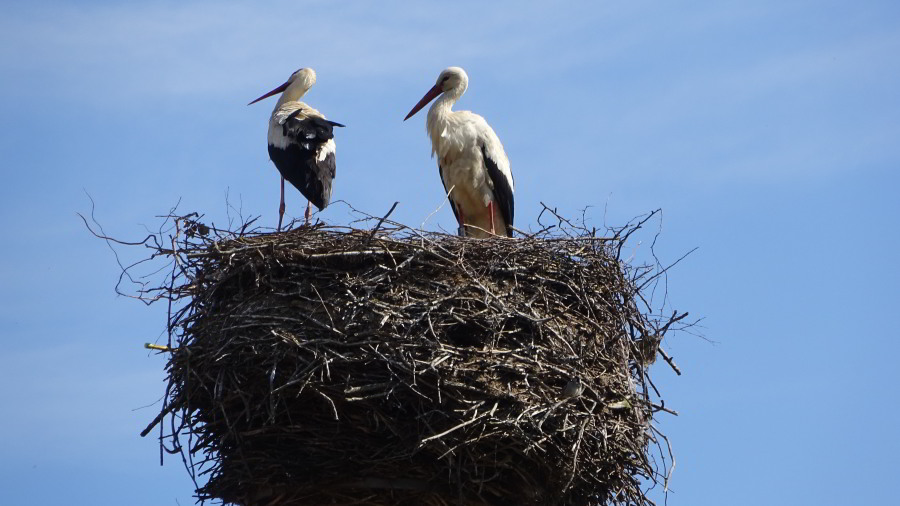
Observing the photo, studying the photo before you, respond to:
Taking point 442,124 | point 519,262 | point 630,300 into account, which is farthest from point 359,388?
point 442,124

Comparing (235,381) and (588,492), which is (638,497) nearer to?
(588,492)

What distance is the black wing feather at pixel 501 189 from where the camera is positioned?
9609mm

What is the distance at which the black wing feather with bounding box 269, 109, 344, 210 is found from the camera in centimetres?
961

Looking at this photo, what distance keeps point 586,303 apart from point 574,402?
767 mm

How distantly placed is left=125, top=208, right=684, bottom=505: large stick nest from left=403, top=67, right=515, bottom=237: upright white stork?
7.89ft

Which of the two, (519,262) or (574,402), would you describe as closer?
(574,402)

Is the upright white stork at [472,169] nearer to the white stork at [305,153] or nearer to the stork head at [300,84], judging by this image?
the white stork at [305,153]

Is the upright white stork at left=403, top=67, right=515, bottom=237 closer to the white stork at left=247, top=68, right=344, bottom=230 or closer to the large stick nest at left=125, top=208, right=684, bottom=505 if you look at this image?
the white stork at left=247, top=68, right=344, bottom=230

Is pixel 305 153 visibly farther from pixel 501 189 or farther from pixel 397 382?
pixel 397 382

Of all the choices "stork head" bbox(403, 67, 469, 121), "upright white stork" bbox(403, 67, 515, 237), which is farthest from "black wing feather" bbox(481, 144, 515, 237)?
"stork head" bbox(403, 67, 469, 121)

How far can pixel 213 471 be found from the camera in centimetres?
682

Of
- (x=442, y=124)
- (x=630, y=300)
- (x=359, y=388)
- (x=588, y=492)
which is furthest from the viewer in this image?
(x=442, y=124)

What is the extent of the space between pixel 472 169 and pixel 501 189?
0.77 ft

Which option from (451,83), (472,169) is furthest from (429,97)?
(472,169)
